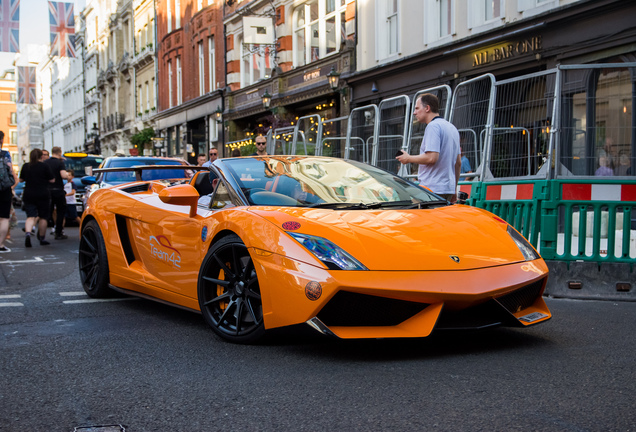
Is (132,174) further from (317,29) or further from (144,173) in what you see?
(317,29)

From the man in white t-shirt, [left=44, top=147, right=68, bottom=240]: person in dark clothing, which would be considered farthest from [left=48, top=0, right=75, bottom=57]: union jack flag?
the man in white t-shirt

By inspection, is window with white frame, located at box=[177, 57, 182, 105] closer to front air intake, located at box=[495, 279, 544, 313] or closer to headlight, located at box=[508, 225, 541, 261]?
headlight, located at box=[508, 225, 541, 261]

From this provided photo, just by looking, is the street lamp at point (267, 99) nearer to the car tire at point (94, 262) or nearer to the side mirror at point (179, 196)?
the car tire at point (94, 262)

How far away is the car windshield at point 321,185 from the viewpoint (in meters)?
4.63

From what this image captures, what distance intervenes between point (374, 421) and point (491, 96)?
19.1 ft

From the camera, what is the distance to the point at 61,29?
1681 inches

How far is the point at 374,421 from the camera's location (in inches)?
113

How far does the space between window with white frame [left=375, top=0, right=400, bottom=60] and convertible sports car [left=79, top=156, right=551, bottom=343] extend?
573 inches

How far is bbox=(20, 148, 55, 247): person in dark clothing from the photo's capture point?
40.4 ft

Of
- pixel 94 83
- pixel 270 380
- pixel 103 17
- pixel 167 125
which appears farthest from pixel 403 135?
pixel 94 83

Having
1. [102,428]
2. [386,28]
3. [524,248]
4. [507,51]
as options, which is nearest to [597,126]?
[524,248]

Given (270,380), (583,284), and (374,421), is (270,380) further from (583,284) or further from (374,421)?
(583,284)

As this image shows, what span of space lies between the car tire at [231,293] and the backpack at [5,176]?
7.17 meters

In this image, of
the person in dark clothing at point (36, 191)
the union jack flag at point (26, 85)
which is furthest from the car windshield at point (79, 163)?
the union jack flag at point (26, 85)
